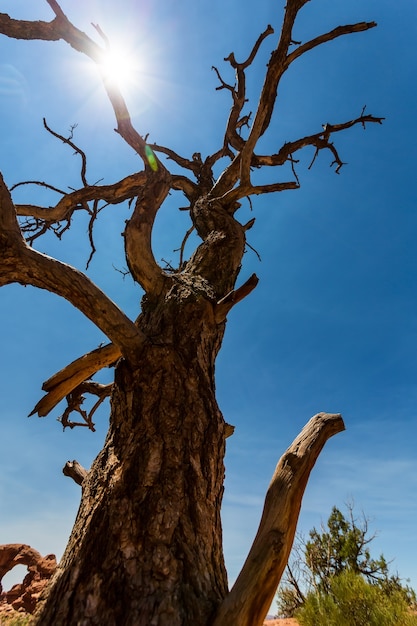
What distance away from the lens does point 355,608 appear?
634 cm

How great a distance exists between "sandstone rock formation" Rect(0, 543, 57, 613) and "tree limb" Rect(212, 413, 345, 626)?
13.2 meters

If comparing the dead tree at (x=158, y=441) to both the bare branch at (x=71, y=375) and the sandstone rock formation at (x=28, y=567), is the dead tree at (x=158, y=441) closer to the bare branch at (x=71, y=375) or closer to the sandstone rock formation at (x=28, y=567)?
the bare branch at (x=71, y=375)

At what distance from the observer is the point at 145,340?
7.54ft

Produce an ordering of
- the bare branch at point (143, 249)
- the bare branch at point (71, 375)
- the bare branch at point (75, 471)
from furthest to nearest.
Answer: the bare branch at point (143, 249), the bare branch at point (71, 375), the bare branch at point (75, 471)

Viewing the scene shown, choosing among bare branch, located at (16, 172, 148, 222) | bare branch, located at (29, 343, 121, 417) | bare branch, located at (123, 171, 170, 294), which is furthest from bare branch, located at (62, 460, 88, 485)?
bare branch, located at (16, 172, 148, 222)

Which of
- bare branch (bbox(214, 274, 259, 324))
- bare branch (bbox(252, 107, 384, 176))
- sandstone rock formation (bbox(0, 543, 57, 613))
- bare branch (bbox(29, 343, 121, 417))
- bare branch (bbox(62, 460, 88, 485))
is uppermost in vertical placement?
bare branch (bbox(252, 107, 384, 176))

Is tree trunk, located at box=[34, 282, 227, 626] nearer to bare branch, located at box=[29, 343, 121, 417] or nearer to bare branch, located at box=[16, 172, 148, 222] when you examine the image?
bare branch, located at box=[29, 343, 121, 417]

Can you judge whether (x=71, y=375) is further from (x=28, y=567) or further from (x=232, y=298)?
(x=28, y=567)

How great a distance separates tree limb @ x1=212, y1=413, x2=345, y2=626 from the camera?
1391mm

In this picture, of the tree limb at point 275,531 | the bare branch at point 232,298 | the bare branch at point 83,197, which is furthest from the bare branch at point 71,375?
the bare branch at point 83,197

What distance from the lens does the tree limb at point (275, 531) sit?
1391 millimetres

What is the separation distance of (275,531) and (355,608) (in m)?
6.66

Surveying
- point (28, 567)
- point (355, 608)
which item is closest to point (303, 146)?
point (355, 608)

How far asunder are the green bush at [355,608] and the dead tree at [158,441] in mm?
6118
